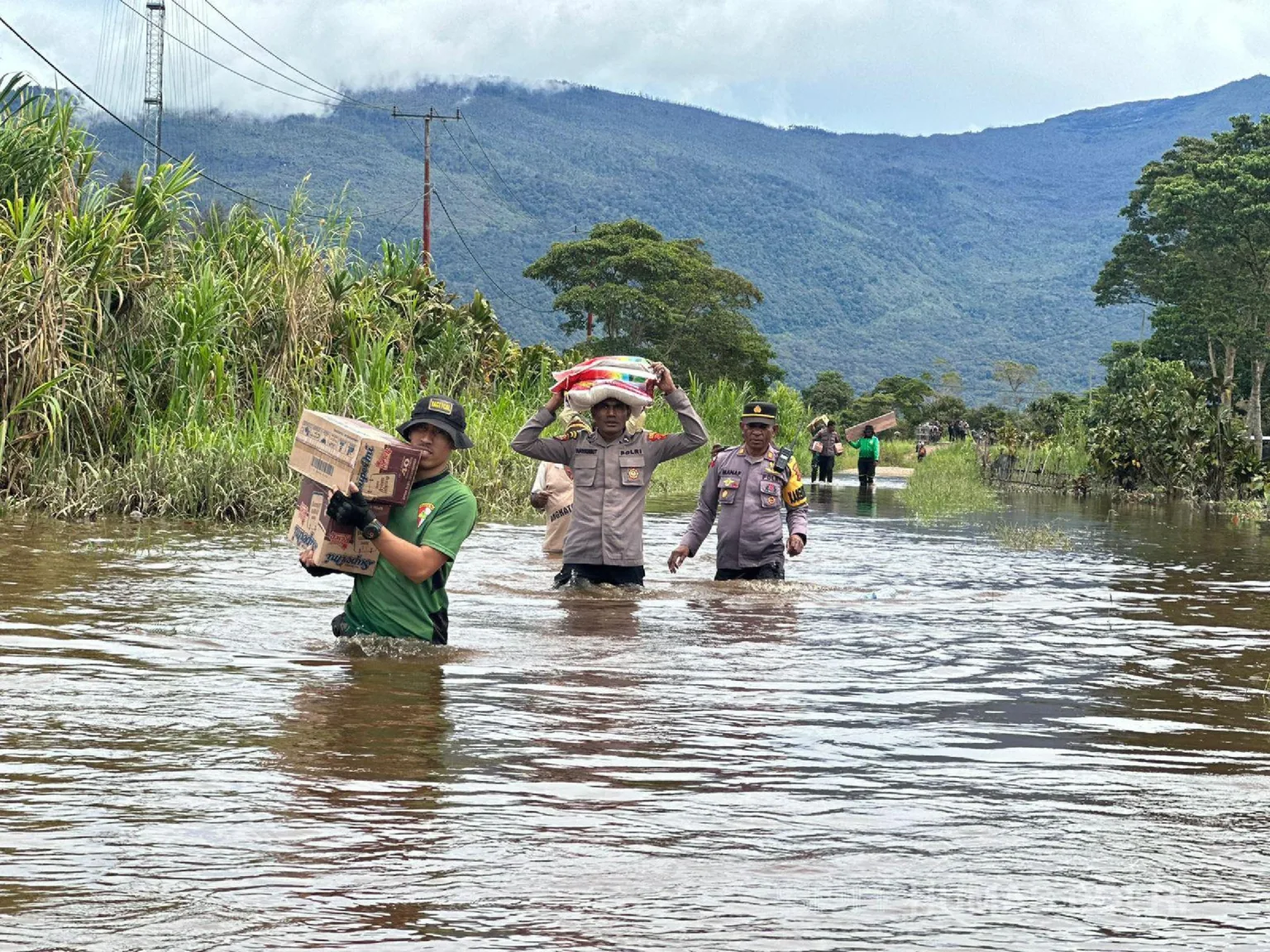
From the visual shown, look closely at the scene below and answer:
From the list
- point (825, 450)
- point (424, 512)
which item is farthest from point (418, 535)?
point (825, 450)

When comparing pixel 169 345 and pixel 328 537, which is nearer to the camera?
pixel 328 537

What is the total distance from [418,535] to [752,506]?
3.94 metres

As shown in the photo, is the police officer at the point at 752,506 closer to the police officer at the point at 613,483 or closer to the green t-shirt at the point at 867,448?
the police officer at the point at 613,483

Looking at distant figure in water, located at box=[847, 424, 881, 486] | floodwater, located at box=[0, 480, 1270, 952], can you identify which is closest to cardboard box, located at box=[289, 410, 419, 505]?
floodwater, located at box=[0, 480, 1270, 952]

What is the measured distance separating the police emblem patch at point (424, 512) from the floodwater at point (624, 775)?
68 cm

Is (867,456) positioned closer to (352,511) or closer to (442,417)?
(442,417)

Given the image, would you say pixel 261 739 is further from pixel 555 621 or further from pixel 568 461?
pixel 568 461

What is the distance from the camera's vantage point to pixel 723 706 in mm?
7004

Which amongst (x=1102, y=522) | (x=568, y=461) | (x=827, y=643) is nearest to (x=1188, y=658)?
(x=827, y=643)

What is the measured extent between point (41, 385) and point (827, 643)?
8982 millimetres

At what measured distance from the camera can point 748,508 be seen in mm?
10711

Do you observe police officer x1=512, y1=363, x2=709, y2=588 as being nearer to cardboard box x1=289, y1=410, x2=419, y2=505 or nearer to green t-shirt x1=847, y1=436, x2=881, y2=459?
cardboard box x1=289, y1=410, x2=419, y2=505

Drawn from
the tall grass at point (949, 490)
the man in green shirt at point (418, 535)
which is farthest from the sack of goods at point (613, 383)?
the tall grass at point (949, 490)

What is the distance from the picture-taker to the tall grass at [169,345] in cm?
1563
